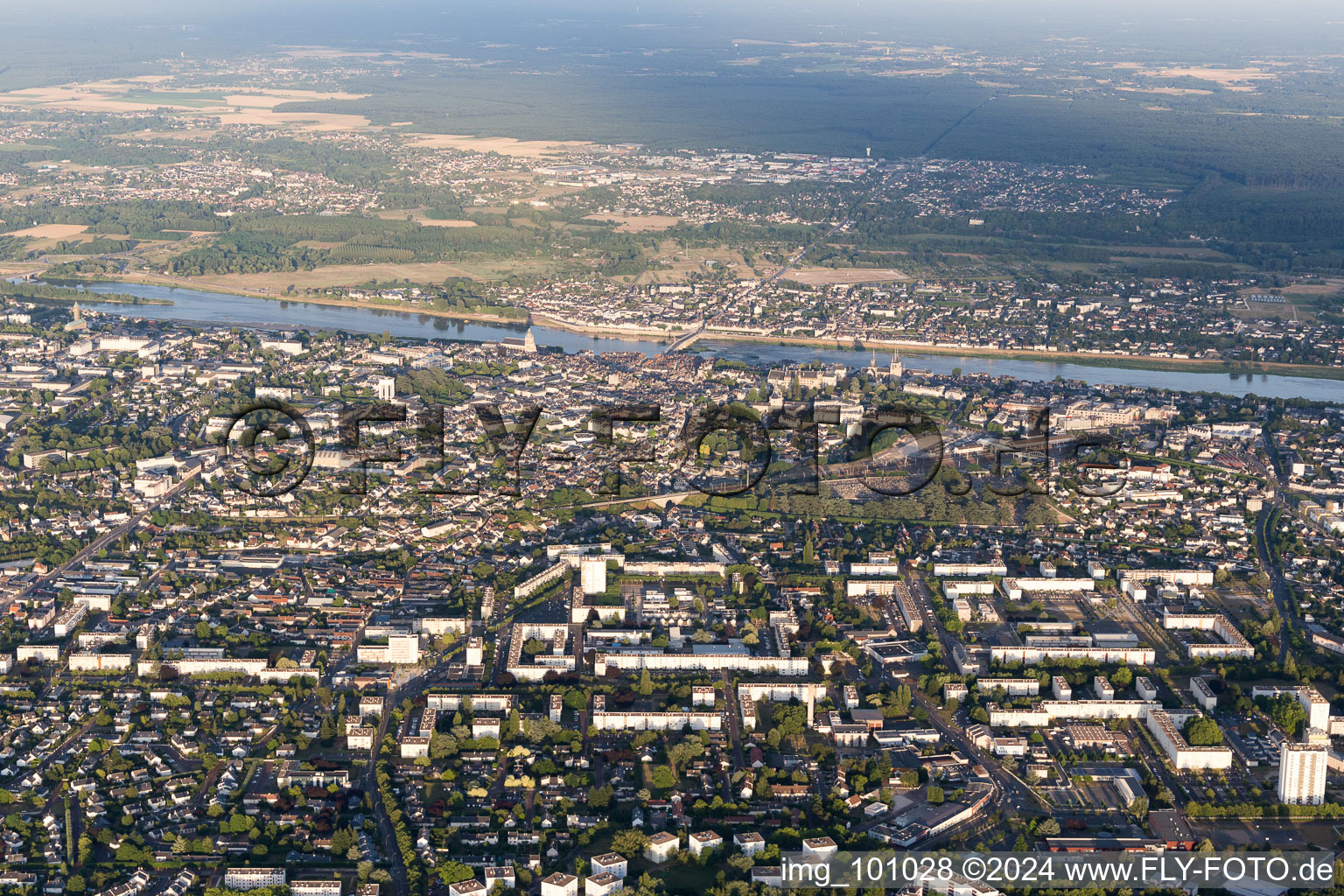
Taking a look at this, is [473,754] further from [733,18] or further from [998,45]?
[733,18]

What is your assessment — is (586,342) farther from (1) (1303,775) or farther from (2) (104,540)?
(1) (1303,775)

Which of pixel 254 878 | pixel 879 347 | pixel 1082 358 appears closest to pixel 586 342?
pixel 879 347

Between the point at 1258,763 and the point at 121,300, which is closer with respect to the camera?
the point at 1258,763

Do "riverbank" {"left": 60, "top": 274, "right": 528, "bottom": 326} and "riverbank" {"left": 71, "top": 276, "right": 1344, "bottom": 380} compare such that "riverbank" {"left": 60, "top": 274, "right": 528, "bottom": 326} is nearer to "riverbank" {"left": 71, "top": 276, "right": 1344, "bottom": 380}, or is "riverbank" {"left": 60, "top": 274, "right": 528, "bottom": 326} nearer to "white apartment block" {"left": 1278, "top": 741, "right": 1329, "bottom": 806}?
"riverbank" {"left": 71, "top": 276, "right": 1344, "bottom": 380}

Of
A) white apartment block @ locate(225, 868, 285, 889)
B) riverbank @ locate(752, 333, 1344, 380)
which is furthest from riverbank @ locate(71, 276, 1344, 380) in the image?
white apartment block @ locate(225, 868, 285, 889)

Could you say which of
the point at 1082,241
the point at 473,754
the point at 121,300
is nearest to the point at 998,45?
the point at 1082,241

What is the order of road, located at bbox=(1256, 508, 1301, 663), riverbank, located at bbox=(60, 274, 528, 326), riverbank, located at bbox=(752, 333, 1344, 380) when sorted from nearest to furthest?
road, located at bbox=(1256, 508, 1301, 663)
riverbank, located at bbox=(752, 333, 1344, 380)
riverbank, located at bbox=(60, 274, 528, 326)
